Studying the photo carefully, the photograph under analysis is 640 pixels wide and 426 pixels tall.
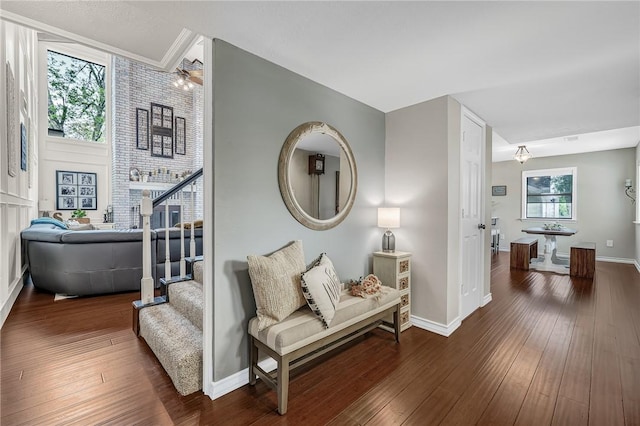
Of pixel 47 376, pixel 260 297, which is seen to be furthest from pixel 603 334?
pixel 47 376

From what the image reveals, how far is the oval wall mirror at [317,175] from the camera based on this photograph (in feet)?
7.21

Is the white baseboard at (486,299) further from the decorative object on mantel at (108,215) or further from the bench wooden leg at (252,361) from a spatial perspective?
the decorative object on mantel at (108,215)

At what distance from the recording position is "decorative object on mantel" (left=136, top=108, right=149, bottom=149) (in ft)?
24.3

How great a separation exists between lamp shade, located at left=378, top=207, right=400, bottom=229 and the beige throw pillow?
4.45 ft

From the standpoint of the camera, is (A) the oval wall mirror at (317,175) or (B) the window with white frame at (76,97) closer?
(A) the oval wall mirror at (317,175)

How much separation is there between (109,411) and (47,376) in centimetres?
72

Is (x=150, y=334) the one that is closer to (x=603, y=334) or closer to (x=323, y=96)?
(x=323, y=96)

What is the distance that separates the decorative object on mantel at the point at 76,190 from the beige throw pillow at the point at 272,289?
25.0 ft

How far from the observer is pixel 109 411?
158 cm

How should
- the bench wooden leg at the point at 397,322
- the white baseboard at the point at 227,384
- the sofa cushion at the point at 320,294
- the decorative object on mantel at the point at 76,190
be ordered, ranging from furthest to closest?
the decorative object on mantel at the point at 76,190 < the bench wooden leg at the point at 397,322 < the sofa cushion at the point at 320,294 < the white baseboard at the point at 227,384

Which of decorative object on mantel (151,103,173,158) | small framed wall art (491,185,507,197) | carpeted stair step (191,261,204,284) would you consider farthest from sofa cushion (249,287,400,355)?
decorative object on mantel (151,103,173,158)

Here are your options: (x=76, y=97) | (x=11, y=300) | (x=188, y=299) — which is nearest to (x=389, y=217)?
(x=188, y=299)

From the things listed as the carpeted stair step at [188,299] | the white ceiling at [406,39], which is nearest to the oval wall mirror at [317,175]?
the white ceiling at [406,39]

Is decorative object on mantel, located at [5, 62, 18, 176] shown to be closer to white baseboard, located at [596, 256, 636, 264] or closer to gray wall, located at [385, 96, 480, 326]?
gray wall, located at [385, 96, 480, 326]
